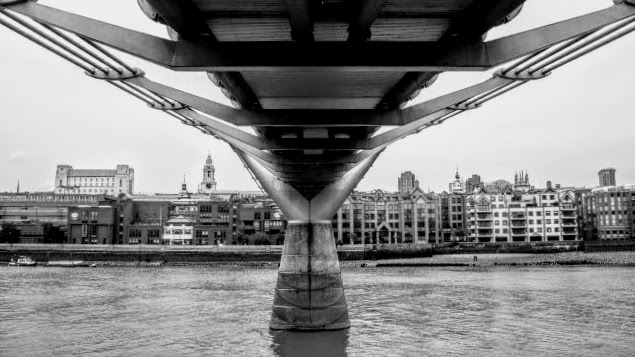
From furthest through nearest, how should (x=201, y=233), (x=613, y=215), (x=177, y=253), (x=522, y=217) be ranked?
(x=613, y=215)
(x=522, y=217)
(x=201, y=233)
(x=177, y=253)

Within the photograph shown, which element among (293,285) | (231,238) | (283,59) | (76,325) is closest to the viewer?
(283,59)

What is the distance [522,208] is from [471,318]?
101 meters

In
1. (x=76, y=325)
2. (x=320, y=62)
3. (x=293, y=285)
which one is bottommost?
(x=76, y=325)

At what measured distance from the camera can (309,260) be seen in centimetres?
2270

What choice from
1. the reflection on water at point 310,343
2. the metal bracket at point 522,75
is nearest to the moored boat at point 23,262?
the reflection on water at point 310,343

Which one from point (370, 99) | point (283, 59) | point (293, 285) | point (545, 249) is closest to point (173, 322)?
point (293, 285)

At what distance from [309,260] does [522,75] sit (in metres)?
13.3

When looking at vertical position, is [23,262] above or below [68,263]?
above

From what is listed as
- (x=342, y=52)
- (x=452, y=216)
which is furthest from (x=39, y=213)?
(x=342, y=52)

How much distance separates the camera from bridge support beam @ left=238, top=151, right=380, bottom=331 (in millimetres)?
22281

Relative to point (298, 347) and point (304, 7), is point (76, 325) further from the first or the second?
point (304, 7)

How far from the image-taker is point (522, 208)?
125312mm

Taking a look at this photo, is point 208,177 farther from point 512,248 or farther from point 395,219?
point 512,248

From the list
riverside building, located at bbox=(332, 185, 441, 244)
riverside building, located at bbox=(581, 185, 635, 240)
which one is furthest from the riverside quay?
riverside building, located at bbox=(581, 185, 635, 240)
